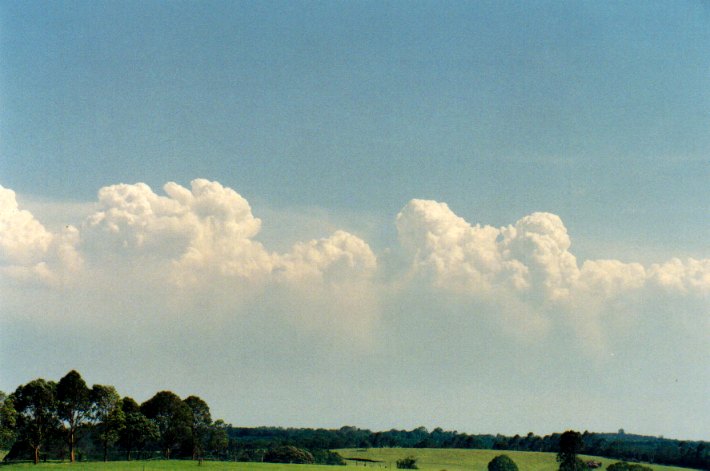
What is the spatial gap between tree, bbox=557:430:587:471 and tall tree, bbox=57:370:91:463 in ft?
375

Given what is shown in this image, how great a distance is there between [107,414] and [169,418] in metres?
18.8

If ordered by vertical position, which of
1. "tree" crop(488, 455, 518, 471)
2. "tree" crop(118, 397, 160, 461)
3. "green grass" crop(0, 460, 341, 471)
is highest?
"tree" crop(118, 397, 160, 461)

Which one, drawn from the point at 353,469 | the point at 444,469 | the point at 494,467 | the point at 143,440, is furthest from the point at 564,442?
Answer: the point at 143,440

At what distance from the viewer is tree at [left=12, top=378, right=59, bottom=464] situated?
135m

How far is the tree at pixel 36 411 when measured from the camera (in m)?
A: 135

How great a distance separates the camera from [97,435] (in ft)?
476

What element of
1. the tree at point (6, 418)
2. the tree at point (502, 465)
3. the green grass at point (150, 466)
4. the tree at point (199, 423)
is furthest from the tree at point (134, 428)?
the tree at point (502, 465)

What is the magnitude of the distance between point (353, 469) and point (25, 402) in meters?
68.8

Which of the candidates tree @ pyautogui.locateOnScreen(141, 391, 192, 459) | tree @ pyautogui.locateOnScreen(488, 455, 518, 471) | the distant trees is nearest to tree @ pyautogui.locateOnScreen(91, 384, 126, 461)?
the distant trees

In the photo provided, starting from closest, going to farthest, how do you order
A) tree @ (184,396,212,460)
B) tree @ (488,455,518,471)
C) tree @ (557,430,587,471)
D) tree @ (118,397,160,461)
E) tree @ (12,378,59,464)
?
tree @ (12,378,59,464), tree @ (118,397,160,461), tree @ (184,396,212,460), tree @ (557,430,587,471), tree @ (488,455,518,471)

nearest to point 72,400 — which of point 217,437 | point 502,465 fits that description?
point 217,437

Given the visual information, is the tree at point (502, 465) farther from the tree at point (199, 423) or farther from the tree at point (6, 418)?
the tree at point (6, 418)

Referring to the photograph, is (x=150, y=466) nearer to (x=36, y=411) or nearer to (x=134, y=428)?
(x=134, y=428)

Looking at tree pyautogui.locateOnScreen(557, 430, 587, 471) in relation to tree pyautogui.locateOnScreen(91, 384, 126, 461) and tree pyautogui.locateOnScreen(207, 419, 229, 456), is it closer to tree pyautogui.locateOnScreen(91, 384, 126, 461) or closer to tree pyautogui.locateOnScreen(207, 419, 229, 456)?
tree pyautogui.locateOnScreen(207, 419, 229, 456)
